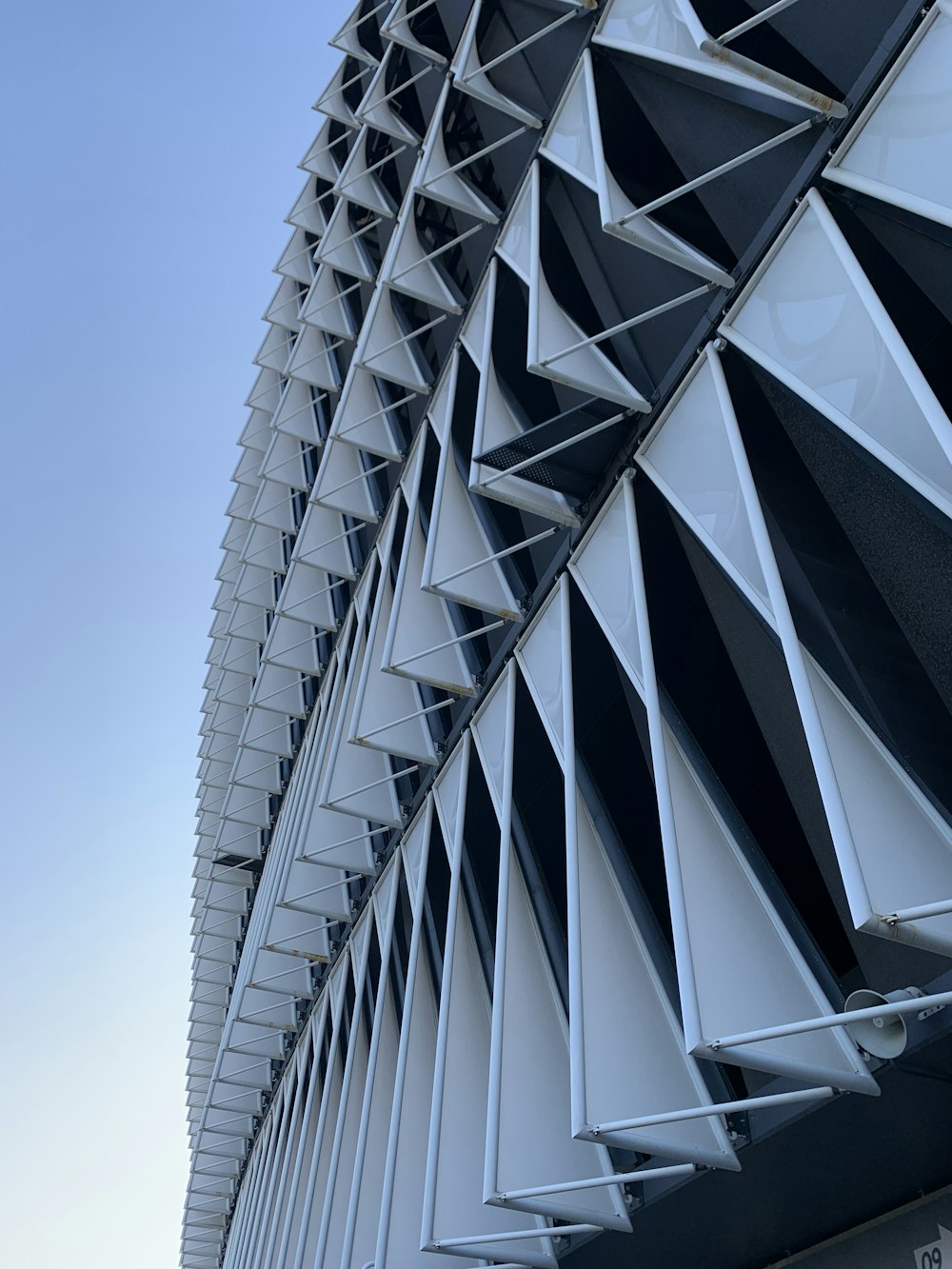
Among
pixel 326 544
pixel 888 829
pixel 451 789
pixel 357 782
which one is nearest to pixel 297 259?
pixel 326 544

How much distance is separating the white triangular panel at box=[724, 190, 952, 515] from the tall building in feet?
0.12

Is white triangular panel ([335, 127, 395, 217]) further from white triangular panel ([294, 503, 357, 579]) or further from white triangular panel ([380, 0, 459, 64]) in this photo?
white triangular panel ([294, 503, 357, 579])

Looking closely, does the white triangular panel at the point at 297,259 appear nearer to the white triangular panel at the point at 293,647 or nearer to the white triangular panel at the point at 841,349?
the white triangular panel at the point at 293,647

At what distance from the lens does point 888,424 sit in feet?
29.5

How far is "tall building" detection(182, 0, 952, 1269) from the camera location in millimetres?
9250

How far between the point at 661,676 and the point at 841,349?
5126 millimetres

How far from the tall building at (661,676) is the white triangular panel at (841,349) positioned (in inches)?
1.5

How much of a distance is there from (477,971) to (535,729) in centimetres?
357

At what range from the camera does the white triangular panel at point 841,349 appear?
28.2 feet

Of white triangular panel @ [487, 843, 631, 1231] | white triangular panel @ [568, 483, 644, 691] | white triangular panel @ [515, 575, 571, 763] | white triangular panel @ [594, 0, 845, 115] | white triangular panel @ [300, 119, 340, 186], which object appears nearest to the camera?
white triangular panel @ [594, 0, 845, 115]

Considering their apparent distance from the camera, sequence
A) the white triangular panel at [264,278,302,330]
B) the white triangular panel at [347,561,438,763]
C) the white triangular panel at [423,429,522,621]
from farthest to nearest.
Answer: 1. the white triangular panel at [264,278,302,330]
2. the white triangular panel at [347,561,438,763]
3. the white triangular panel at [423,429,522,621]

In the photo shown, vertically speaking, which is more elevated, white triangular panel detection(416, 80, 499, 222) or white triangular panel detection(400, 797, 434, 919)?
white triangular panel detection(416, 80, 499, 222)

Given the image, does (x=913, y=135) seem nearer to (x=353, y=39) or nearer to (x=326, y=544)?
(x=326, y=544)

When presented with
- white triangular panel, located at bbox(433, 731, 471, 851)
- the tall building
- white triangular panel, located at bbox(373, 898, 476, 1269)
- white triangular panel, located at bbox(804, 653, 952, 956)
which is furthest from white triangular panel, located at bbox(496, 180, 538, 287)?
white triangular panel, located at bbox(373, 898, 476, 1269)
